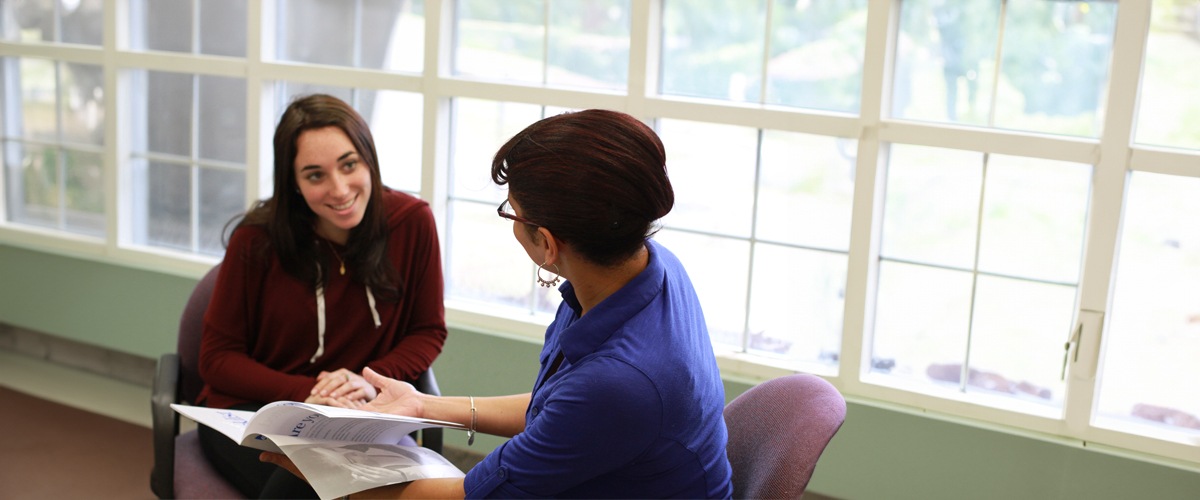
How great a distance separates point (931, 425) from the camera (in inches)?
101

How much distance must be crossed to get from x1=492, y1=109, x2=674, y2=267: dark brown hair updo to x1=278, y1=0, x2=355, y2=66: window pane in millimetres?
2436

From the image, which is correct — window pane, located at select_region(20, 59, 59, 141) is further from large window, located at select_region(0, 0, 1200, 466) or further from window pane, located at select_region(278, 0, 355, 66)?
window pane, located at select_region(278, 0, 355, 66)

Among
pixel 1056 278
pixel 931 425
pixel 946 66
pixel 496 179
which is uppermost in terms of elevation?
pixel 946 66

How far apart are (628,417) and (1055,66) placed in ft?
6.47

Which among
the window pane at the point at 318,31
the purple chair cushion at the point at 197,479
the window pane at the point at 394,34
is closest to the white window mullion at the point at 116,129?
the window pane at the point at 318,31

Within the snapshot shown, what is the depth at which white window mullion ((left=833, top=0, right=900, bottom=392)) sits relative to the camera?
2.55m

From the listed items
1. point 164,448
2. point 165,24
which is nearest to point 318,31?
point 165,24

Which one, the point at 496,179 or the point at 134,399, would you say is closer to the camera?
the point at 496,179

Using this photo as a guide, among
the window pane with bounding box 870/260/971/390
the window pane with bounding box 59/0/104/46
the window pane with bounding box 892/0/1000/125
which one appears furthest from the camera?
the window pane with bounding box 59/0/104/46

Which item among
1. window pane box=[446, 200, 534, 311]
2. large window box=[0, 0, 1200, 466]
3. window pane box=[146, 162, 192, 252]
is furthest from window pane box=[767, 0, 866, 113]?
window pane box=[146, 162, 192, 252]

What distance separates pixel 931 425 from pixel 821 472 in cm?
38

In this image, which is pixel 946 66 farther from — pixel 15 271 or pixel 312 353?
pixel 15 271

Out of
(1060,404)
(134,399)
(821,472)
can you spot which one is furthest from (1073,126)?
(134,399)

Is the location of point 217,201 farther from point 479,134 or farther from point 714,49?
point 714,49
